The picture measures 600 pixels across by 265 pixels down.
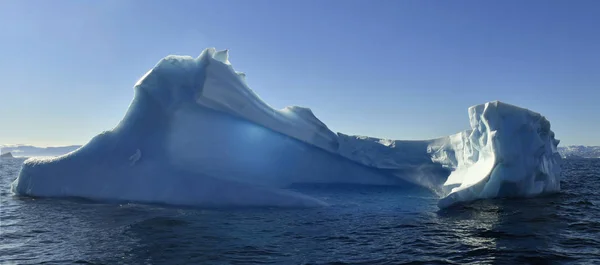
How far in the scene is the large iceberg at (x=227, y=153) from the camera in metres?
16.0

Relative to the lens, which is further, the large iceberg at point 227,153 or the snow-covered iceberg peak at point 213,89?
the snow-covered iceberg peak at point 213,89

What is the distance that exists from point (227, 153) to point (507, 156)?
39.4 ft

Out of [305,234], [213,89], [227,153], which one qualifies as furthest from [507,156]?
[213,89]

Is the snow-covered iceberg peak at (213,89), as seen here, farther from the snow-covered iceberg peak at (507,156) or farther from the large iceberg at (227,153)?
the snow-covered iceberg peak at (507,156)

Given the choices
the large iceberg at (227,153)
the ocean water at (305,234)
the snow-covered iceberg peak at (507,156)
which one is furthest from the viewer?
the snow-covered iceberg peak at (507,156)

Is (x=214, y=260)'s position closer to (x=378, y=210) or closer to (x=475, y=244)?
→ (x=475, y=244)

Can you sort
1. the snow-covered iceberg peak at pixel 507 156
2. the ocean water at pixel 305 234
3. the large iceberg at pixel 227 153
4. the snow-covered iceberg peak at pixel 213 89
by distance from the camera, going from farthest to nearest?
the snow-covered iceberg peak at pixel 213 89 < the snow-covered iceberg peak at pixel 507 156 < the large iceberg at pixel 227 153 < the ocean water at pixel 305 234

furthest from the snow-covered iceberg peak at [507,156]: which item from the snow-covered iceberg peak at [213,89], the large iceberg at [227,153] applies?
the snow-covered iceberg peak at [213,89]

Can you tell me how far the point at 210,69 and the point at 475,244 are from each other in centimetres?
1337

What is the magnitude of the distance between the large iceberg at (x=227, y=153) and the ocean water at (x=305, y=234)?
102 centimetres

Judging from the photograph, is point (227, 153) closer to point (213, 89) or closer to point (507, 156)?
point (213, 89)

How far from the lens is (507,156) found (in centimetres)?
1642

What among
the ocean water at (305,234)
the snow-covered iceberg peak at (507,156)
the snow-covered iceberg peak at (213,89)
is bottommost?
the ocean water at (305,234)

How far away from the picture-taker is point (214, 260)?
8.42 meters
